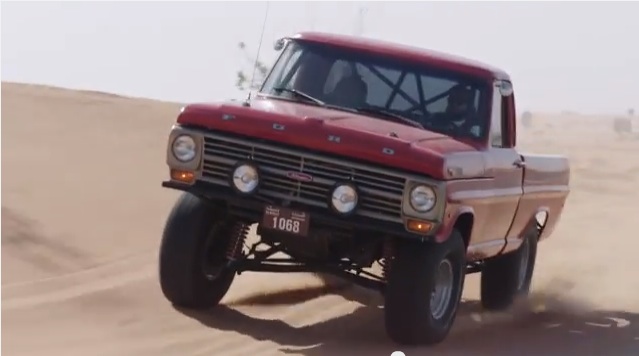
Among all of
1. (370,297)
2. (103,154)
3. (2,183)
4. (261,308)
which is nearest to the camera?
(261,308)

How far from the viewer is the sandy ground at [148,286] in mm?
9195

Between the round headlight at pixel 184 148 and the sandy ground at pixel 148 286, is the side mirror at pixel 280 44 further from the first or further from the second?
the sandy ground at pixel 148 286

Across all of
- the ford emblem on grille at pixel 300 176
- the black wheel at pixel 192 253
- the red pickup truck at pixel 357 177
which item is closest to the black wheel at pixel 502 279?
the red pickup truck at pixel 357 177

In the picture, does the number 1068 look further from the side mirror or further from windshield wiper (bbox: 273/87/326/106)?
the side mirror

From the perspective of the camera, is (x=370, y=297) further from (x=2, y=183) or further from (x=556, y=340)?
(x=2, y=183)

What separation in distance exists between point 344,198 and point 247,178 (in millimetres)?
636

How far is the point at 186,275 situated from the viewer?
9633mm

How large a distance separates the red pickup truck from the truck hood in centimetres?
1

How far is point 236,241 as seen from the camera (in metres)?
9.91

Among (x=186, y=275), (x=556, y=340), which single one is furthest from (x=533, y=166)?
(x=186, y=275)

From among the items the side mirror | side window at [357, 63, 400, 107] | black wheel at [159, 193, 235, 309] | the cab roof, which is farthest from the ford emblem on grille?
the side mirror

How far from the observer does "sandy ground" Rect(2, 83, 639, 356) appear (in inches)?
362

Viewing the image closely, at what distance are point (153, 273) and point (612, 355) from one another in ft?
12.5

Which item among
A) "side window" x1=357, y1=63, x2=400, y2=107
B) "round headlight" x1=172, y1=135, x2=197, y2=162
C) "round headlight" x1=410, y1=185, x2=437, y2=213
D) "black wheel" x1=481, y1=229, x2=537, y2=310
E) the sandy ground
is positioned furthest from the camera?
"black wheel" x1=481, y1=229, x2=537, y2=310
